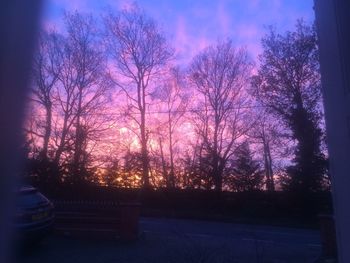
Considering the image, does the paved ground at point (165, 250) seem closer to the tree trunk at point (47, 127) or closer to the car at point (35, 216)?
the car at point (35, 216)

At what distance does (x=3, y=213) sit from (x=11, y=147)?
0.16 metres

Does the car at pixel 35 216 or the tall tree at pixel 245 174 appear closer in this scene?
the car at pixel 35 216

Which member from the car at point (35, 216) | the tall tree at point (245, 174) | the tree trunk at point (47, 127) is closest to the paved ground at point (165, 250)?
the car at point (35, 216)

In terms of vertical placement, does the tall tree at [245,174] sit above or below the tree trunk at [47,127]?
below

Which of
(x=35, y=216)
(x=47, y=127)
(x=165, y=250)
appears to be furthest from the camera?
(x=47, y=127)

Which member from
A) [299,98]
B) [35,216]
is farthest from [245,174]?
[35,216]

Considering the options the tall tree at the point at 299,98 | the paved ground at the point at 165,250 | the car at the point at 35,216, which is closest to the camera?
the car at the point at 35,216

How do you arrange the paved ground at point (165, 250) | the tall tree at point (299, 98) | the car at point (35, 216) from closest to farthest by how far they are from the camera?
the car at point (35, 216), the paved ground at point (165, 250), the tall tree at point (299, 98)

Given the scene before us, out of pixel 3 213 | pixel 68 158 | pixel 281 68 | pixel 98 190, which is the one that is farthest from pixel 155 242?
pixel 281 68

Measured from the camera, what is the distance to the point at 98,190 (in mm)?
19094

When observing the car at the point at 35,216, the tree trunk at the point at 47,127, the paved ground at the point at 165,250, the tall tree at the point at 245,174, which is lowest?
the paved ground at the point at 165,250

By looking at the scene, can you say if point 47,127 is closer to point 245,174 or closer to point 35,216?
point 245,174

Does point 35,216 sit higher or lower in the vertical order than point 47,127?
lower

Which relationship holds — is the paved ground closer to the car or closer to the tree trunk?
the car
